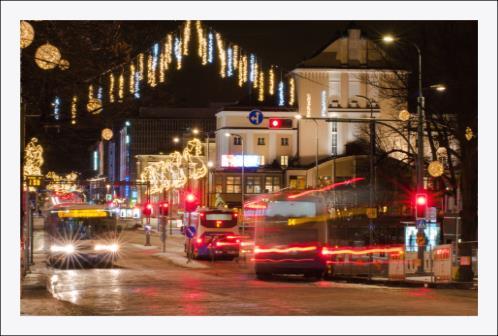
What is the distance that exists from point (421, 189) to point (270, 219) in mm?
5764

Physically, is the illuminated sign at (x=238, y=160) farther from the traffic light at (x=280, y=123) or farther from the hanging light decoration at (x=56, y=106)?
the hanging light decoration at (x=56, y=106)

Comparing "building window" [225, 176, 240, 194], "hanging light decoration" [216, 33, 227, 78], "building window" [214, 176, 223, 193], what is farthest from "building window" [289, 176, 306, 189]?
"hanging light decoration" [216, 33, 227, 78]

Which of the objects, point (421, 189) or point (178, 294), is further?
point (421, 189)

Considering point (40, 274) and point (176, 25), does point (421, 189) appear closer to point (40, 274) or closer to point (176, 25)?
point (40, 274)

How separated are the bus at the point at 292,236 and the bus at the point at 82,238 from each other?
905cm

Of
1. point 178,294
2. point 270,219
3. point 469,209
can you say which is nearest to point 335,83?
point 469,209

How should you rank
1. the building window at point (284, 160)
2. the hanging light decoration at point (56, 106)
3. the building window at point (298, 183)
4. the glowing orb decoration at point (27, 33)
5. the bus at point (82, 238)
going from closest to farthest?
the glowing orb decoration at point (27, 33)
the hanging light decoration at point (56, 106)
the bus at point (82, 238)
the building window at point (298, 183)
the building window at point (284, 160)

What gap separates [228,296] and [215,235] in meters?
22.8

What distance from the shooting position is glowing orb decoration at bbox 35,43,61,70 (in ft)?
56.0

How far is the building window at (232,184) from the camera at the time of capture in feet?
312

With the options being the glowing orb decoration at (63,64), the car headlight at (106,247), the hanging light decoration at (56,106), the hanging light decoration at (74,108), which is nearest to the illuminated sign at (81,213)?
the car headlight at (106,247)

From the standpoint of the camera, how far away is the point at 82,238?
39969mm

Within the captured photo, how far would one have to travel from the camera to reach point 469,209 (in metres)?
39.3

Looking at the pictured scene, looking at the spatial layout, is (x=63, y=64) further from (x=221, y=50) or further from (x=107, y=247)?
(x=107, y=247)
